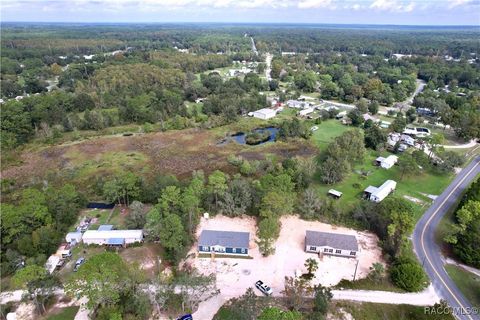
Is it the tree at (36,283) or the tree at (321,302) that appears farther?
the tree at (36,283)

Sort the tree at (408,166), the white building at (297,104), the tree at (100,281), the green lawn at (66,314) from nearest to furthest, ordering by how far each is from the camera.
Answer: the tree at (100,281) → the green lawn at (66,314) → the tree at (408,166) → the white building at (297,104)

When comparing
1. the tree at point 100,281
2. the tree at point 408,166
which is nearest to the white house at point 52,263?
the tree at point 100,281

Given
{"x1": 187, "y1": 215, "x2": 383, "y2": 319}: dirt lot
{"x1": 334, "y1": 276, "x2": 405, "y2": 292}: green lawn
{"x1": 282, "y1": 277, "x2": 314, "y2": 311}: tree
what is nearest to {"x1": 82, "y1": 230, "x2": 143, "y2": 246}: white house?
{"x1": 187, "y1": 215, "x2": 383, "y2": 319}: dirt lot

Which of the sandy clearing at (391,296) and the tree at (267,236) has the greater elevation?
the tree at (267,236)

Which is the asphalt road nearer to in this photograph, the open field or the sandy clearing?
the sandy clearing

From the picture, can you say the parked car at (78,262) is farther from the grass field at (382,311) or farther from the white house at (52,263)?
the grass field at (382,311)

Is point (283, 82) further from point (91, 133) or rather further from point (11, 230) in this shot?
point (11, 230)

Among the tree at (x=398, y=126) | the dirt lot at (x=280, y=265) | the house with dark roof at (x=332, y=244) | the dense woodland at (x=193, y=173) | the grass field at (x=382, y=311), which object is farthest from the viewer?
the tree at (x=398, y=126)

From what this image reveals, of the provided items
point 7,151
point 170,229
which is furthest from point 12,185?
point 170,229
